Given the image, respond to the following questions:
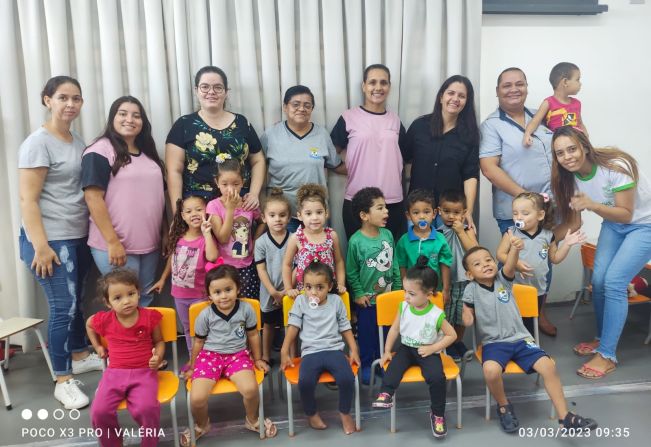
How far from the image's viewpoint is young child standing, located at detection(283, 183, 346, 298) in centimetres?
249

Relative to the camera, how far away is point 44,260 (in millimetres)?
2430

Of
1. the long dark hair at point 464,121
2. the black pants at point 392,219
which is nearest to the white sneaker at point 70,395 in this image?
the black pants at point 392,219

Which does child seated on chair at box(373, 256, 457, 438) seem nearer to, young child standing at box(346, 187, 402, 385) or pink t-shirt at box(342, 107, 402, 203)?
young child standing at box(346, 187, 402, 385)

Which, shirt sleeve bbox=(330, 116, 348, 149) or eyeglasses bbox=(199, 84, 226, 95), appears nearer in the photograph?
eyeglasses bbox=(199, 84, 226, 95)

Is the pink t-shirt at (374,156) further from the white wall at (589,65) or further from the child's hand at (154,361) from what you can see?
the child's hand at (154,361)

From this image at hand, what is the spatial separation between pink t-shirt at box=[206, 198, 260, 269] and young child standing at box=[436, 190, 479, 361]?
114cm

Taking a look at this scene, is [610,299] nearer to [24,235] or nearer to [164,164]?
[164,164]

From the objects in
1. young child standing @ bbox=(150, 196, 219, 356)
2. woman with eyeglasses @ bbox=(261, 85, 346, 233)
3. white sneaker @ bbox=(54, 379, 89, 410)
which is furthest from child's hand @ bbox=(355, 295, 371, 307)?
white sneaker @ bbox=(54, 379, 89, 410)

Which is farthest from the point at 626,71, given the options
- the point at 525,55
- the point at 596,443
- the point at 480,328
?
the point at 596,443

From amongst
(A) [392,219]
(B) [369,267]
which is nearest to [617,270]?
(A) [392,219]

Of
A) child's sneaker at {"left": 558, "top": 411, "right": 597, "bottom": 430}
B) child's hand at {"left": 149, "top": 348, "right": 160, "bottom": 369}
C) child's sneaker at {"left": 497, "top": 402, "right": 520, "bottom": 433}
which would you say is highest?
child's hand at {"left": 149, "top": 348, "right": 160, "bottom": 369}

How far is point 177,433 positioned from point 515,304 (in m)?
1.75

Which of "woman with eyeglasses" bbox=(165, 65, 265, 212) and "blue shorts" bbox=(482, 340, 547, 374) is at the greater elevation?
"woman with eyeglasses" bbox=(165, 65, 265, 212)

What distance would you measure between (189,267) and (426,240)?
1.33 meters
